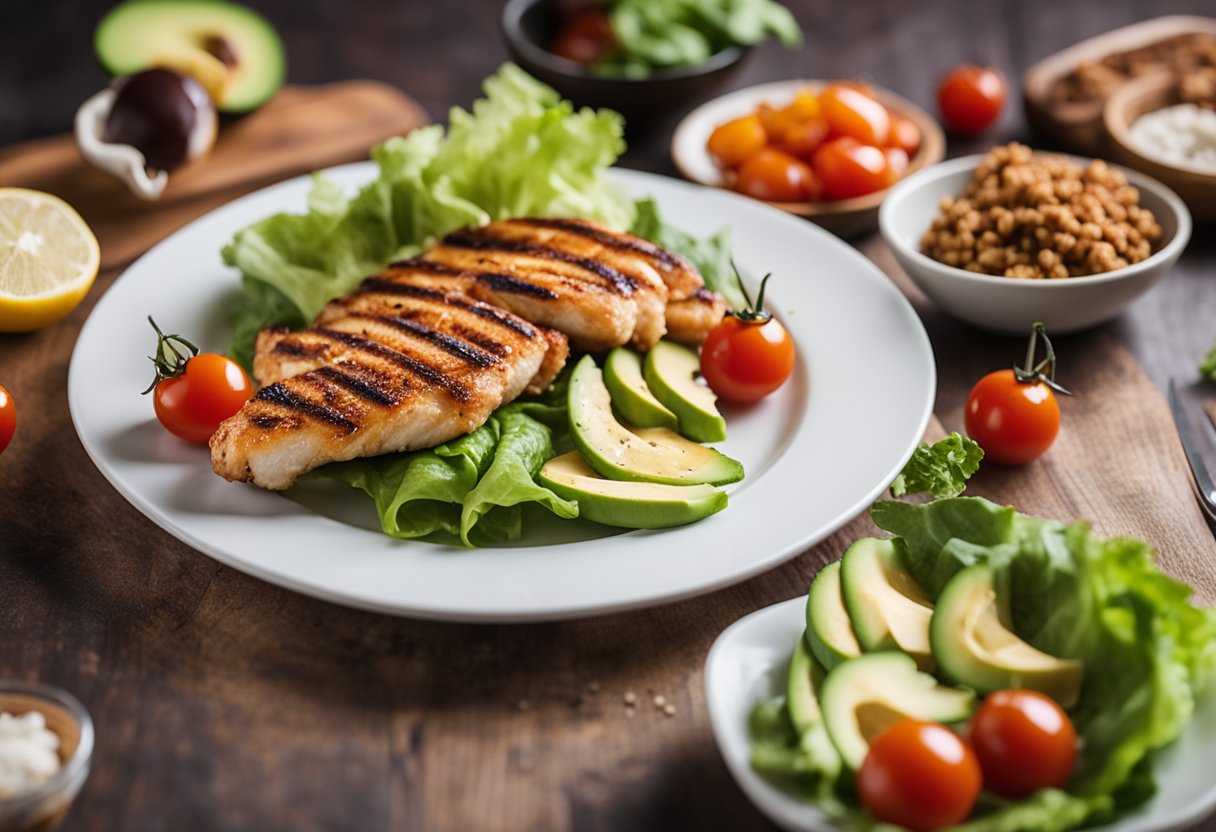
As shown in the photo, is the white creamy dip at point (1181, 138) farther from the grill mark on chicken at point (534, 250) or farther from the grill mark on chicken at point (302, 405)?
the grill mark on chicken at point (302, 405)

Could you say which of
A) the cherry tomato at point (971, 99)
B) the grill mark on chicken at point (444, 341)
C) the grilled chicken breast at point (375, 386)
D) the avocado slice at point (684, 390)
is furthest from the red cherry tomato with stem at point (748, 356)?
the cherry tomato at point (971, 99)

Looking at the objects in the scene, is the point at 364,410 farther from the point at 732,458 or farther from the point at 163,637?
the point at 732,458

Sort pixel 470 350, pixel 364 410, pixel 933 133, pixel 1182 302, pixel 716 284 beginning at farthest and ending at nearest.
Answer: pixel 933 133, pixel 1182 302, pixel 716 284, pixel 470 350, pixel 364 410

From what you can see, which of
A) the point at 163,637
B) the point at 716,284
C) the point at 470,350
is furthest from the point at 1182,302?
the point at 163,637

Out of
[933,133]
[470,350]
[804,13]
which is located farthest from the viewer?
[804,13]

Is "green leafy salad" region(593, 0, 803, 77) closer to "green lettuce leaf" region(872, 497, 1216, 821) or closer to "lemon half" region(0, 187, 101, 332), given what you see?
"lemon half" region(0, 187, 101, 332)

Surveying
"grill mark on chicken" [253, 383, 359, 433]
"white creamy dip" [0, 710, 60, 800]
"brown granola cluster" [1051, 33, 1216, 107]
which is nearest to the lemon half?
"grill mark on chicken" [253, 383, 359, 433]

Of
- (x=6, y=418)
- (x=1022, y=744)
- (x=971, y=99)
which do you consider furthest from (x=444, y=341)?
(x=971, y=99)
